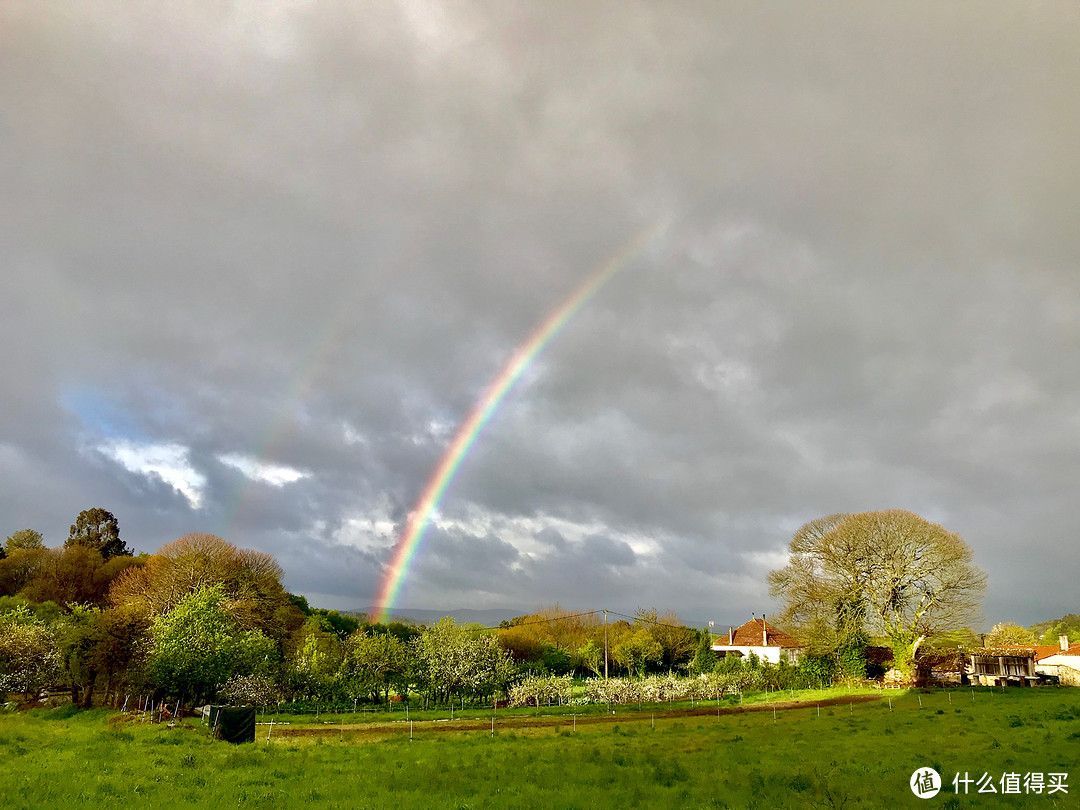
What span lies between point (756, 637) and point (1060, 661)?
4603cm

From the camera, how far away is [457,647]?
222 ft

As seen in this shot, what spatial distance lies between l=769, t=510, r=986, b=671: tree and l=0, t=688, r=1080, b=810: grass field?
29454 mm

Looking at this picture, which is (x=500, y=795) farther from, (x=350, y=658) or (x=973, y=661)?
→ (x=973, y=661)

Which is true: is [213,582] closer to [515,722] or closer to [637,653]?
[515,722]

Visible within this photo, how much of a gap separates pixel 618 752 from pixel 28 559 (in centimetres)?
9161

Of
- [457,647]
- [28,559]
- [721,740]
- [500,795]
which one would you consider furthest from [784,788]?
[28,559]

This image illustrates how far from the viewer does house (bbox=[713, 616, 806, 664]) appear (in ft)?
306

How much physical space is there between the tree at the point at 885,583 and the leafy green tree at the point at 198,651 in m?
55.1

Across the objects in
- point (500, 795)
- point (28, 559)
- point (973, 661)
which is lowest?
point (973, 661)

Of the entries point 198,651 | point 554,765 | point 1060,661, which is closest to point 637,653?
point 198,651

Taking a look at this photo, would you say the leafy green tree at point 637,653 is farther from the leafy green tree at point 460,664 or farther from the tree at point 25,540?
the tree at point 25,540

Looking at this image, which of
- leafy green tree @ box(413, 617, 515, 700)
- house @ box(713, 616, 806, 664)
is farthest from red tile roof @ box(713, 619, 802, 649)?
leafy green tree @ box(413, 617, 515, 700)

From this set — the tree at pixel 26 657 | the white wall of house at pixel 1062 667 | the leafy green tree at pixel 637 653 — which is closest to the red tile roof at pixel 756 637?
the leafy green tree at pixel 637 653

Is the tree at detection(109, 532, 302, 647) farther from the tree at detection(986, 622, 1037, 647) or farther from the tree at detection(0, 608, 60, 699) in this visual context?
the tree at detection(986, 622, 1037, 647)
